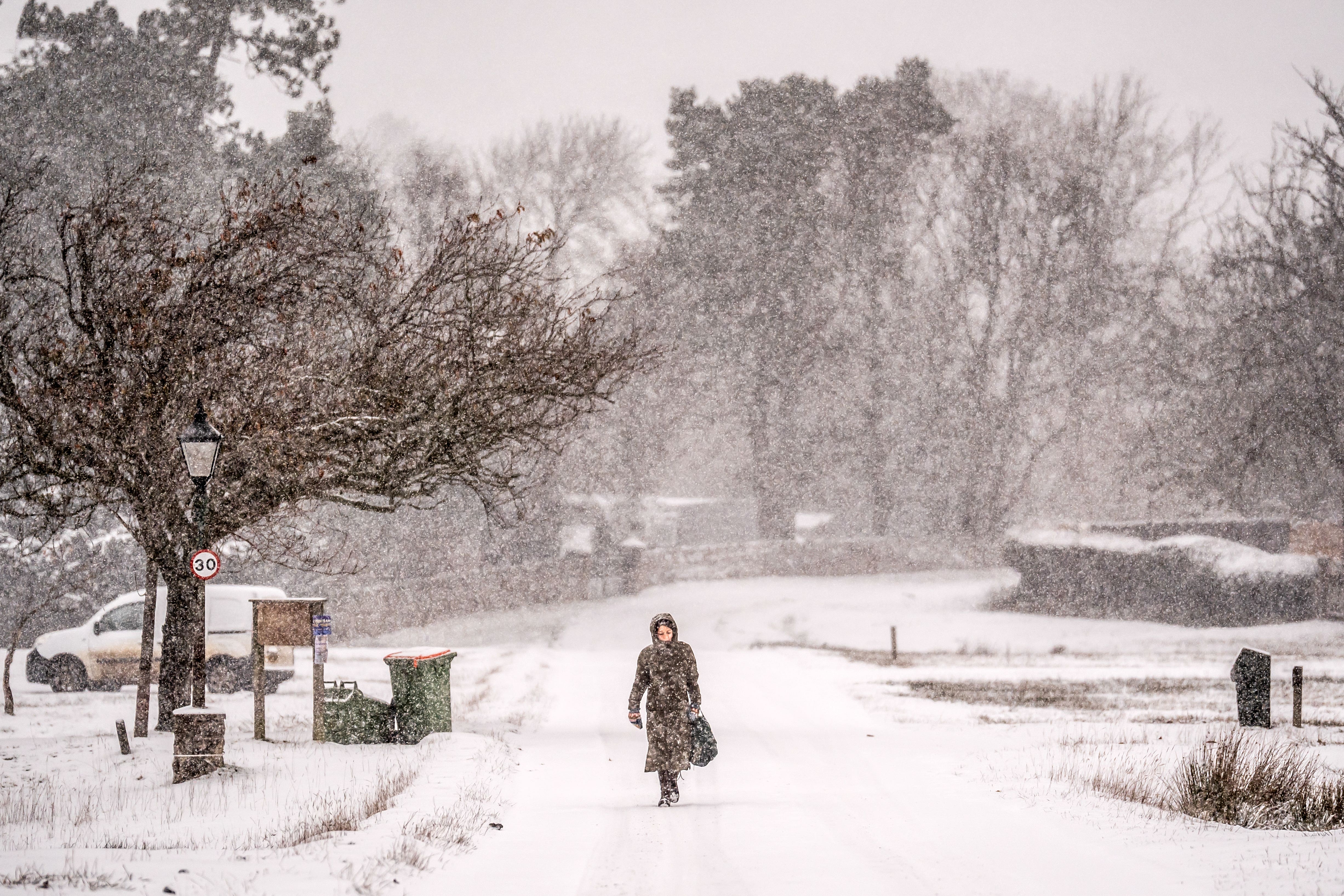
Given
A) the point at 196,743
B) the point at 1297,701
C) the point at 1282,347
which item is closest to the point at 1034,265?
the point at 1282,347

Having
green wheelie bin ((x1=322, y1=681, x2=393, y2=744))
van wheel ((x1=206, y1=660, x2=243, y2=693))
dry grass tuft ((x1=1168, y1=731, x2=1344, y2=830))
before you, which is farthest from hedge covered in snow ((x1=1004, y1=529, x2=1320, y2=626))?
green wheelie bin ((x1=322, y1=681, x2=393, y2=744))

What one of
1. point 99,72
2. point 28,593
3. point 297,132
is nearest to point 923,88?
point 297,132

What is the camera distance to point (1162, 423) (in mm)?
39656

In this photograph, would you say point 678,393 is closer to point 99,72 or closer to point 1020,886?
point 99,72

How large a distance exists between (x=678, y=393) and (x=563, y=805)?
39781 millimetres

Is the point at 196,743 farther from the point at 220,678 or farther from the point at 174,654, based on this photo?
the point at 220,678

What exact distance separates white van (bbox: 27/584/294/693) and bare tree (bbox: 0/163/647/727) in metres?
6.25

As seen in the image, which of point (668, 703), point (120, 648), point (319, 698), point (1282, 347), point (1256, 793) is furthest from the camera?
point (1282, 347)

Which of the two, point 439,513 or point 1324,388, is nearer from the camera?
point 1324,388

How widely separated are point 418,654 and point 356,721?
988 mm

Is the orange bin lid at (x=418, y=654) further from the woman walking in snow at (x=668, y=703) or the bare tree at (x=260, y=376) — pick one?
the woman walking in snow at (x=668, y=703)

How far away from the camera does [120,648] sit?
2169 cm

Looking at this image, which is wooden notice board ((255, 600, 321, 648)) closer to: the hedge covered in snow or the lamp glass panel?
the lamp glass panel

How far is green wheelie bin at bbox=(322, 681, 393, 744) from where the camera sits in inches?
523
